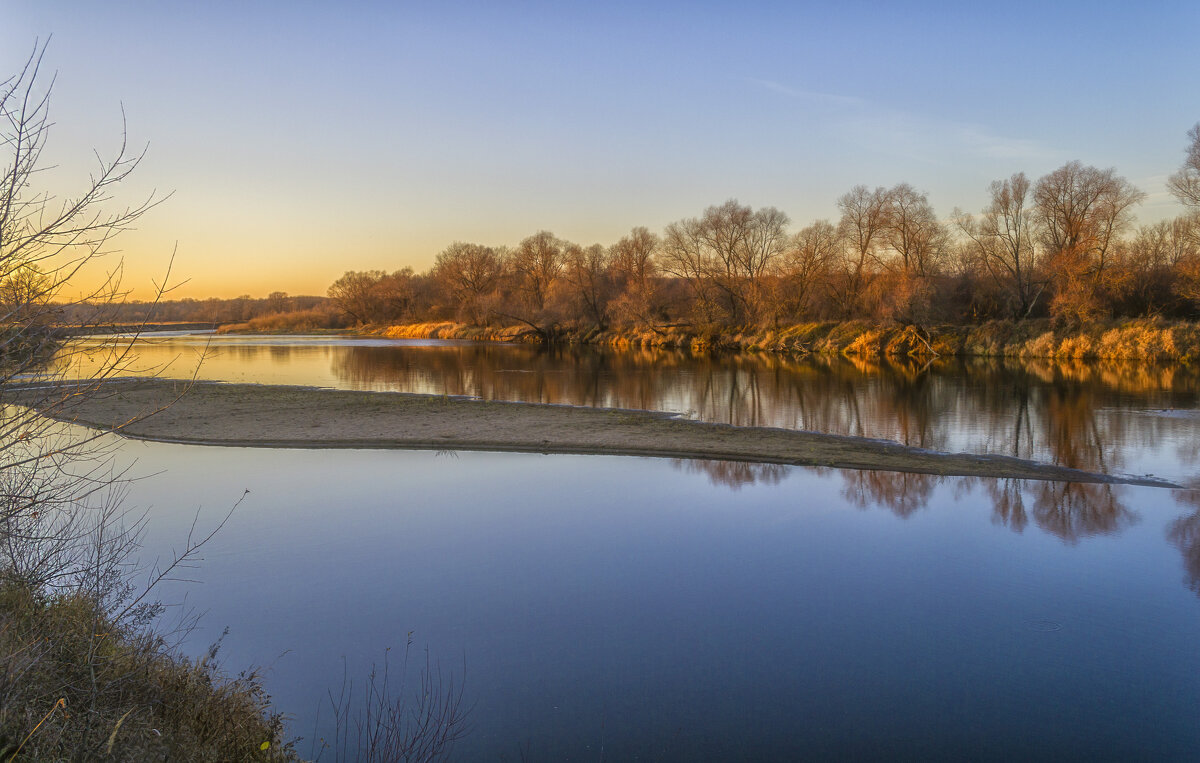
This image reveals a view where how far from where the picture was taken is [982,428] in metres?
19.6

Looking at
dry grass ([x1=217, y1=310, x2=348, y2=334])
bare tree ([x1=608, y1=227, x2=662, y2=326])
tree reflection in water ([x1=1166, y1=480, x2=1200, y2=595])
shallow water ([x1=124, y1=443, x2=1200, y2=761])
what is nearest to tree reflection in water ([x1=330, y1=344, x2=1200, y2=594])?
tree reflection in water ([x1=1166, y1=480, x2=1200, y2=595])

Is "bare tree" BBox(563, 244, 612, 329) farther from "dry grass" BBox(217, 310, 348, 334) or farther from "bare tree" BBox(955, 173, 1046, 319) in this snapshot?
"dry grass" BBox(217, 310, 348, 334)

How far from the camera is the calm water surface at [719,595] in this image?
19.3 ft

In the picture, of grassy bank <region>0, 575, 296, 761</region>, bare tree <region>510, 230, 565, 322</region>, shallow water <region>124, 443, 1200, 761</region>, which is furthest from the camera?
bare tree <region>510, 230, 565, 322</region>

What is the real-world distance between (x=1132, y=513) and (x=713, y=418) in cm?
1155

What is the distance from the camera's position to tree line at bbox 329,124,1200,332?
140ft

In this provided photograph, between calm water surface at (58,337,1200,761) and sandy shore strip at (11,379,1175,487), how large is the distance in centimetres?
81

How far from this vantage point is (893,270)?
167 feet

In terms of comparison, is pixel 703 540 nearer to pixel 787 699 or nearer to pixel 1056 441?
pixel 787 699

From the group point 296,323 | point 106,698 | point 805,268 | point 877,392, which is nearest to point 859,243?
point 805,268

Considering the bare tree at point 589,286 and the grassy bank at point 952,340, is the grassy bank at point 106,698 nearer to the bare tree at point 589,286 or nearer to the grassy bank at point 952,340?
the grassy bank at point 952,340

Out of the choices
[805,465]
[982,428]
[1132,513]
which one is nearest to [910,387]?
[982,428]

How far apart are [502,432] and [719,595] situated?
11180 mm

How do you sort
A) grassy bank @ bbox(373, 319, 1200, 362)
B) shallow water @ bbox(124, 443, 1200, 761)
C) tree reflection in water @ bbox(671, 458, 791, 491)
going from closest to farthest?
1. shallow water @ bbox(124, 443, 1200, 761)
2. tree reflection in water @ bbox(671, 458, 791, 491)
3. grassy bank @ bbox(373, 319, 1200, 362)
